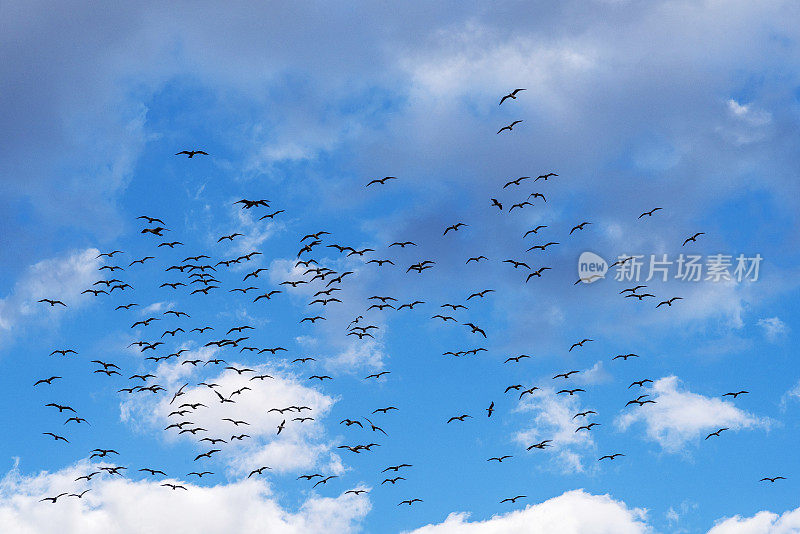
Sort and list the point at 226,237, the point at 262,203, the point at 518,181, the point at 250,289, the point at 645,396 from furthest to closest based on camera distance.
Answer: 1. the point at 250,289
2. the point at 645,396
3. the point at 226,237
4. the point at 518,181
5. the point at 262,203

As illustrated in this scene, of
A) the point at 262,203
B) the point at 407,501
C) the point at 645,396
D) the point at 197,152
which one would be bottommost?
the point at 407,501

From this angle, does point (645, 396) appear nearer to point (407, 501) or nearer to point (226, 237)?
point (407, 501)

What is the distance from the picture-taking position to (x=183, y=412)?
12506 cm

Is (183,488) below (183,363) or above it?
below

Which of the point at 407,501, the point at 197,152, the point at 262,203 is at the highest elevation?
the point at 197,152

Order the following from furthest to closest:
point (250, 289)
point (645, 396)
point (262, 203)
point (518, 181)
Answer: point (250, 289), point (645, 396), point (518, 181), point (262, 203)

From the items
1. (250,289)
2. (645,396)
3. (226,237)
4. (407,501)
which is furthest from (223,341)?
(645,396)

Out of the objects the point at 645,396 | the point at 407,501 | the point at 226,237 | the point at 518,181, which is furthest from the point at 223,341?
the point at 645,396

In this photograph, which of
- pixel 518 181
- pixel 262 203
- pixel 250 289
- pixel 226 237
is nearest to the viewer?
pixel 262 203

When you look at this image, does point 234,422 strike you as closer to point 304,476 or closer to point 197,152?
point 304,476

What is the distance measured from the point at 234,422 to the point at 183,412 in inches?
287

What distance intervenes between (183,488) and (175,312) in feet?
77.2

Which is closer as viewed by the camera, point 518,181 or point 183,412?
point 518,181

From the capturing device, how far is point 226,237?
11162 centimetres
